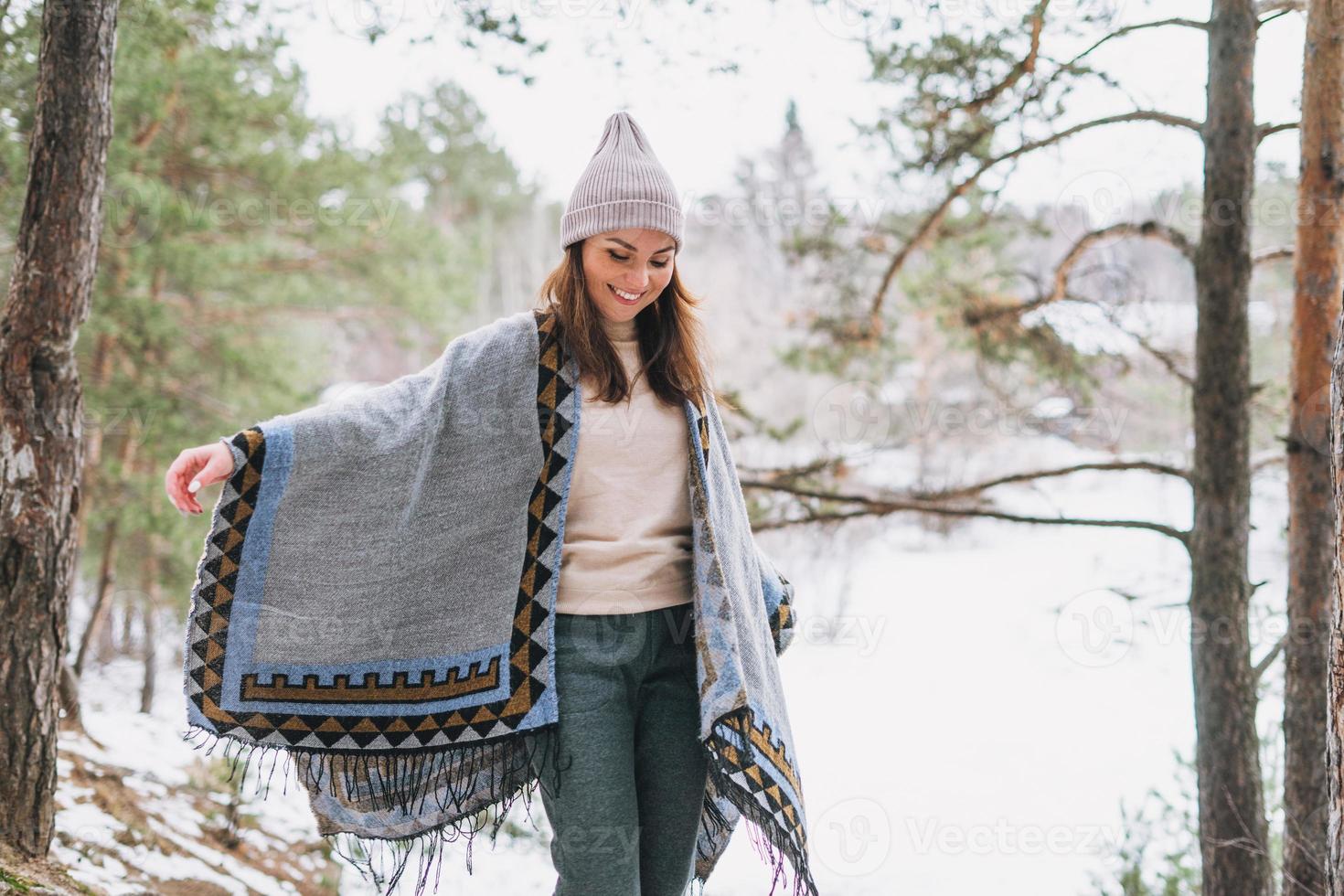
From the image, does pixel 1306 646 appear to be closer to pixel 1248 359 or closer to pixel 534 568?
pixel 1248 359

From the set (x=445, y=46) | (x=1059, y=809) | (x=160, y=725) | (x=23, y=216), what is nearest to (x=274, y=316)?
(x=160, y=725)

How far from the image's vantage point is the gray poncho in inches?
73.8

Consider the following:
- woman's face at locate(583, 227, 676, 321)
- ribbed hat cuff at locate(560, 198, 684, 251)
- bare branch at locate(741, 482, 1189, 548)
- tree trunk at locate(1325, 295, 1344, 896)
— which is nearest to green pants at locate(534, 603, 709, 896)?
woman's face at locate(583, 227, 676, 321)

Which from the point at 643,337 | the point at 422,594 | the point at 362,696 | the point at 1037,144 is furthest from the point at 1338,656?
the point at 1037,144

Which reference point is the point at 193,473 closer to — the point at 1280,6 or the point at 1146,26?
the point at 1146,26

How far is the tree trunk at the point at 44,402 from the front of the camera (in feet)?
7.66

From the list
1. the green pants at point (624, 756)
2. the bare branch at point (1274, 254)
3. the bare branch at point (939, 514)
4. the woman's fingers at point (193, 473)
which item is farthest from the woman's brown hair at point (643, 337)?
the bare branch at point (1274, 254)

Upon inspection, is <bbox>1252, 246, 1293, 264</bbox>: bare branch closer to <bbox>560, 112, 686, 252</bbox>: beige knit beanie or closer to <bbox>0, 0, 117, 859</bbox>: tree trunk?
<bbox>560, 112, 686, 252</bbox>: beige knit beanie

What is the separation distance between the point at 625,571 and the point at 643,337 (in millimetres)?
507

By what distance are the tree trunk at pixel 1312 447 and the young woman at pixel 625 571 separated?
2258 millimetres

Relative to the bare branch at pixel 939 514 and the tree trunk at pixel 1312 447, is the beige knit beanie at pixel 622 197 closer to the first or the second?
the bare branch at pixel 939 514

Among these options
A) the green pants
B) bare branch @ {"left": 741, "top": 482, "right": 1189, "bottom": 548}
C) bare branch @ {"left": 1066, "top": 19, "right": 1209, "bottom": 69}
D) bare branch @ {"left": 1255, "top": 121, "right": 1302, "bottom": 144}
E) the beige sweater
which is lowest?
the green pants

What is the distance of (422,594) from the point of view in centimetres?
193

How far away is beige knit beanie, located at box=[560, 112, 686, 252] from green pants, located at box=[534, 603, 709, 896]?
75 centimetres
